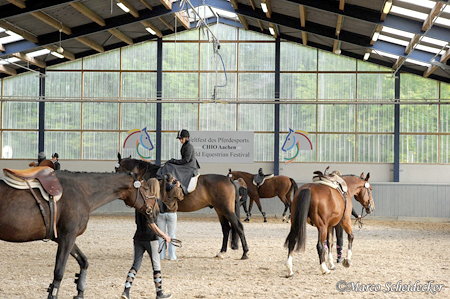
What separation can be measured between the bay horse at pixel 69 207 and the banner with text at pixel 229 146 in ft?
41.8

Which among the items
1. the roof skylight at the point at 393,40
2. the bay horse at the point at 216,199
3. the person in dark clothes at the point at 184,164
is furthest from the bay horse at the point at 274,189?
the person in dark clothes at the point at 184,164

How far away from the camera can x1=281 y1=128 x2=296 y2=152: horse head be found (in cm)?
1825

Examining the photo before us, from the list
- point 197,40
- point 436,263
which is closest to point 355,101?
point 197,40

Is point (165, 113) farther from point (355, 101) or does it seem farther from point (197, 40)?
point (355, 101)

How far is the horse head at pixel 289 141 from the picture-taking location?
719 inches

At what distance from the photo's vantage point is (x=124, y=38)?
18.0m

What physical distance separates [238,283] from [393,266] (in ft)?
9.06

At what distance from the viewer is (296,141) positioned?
1823 cm

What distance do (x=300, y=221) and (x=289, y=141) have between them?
38.8 ft

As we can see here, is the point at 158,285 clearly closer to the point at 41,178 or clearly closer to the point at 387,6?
the point at 41,178

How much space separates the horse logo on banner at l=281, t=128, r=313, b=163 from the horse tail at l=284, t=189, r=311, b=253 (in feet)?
38.0

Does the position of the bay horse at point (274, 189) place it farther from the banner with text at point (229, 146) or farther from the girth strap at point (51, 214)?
the girth strap at point (51, 214)

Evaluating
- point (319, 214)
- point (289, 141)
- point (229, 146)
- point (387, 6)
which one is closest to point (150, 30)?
point (229, 146)

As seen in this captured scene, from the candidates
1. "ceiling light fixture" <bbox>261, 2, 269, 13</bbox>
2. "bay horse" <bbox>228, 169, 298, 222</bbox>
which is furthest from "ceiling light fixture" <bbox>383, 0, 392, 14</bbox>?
"bay horse" <bbox>228, 169, 298, 222</bbox>
